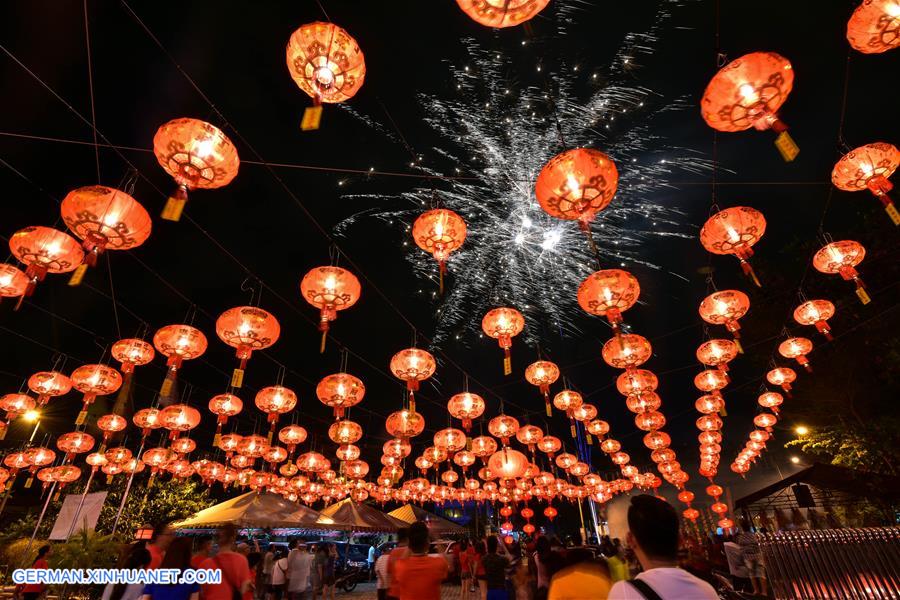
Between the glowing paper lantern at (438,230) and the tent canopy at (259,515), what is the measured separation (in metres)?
8.53

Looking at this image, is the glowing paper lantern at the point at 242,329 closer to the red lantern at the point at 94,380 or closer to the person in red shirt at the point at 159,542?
the person in red shirt at the point at 159,542

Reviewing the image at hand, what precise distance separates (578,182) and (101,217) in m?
5.02

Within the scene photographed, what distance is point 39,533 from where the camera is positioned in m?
13.7

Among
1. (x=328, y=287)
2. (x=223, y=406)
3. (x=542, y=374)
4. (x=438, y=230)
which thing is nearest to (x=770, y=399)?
(x=542, y=374)

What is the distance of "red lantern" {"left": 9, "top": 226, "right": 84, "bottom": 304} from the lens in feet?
16.4

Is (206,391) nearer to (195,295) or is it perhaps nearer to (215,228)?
(195,295)

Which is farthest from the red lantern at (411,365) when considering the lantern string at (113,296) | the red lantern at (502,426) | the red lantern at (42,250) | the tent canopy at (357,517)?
the tent canopy at (357,517)

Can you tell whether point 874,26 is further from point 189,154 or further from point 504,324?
point 189,154

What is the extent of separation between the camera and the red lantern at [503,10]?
3291mm

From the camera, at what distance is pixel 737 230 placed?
19.2 ft

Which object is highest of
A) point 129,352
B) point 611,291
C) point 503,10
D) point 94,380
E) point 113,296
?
point 113,296

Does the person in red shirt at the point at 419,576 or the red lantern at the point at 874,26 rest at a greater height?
the red lantern at the point at 874,26

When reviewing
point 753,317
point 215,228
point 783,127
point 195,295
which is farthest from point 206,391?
point 753,317

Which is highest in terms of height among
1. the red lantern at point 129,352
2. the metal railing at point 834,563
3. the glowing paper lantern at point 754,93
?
the glowing paper lantern at point 754,93
